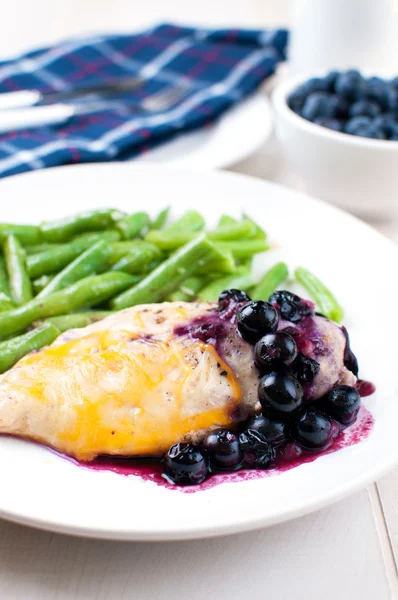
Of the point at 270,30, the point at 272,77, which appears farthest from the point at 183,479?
the point at 270,30

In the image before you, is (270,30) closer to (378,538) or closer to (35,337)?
(35,337)

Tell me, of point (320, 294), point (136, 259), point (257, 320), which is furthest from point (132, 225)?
point (257, 320)

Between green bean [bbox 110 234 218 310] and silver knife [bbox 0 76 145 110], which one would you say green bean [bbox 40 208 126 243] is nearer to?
green bean [bbox 110 234 218 310]

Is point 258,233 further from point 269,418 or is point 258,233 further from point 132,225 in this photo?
point 269,418

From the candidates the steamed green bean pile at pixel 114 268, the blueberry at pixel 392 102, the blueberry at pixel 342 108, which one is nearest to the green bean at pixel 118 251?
the steamed green bean pile at pixel 114 268

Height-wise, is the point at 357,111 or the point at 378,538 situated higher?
the point at 357,111

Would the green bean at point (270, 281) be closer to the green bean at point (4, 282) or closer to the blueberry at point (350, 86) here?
the green bean at point (4, 282)
